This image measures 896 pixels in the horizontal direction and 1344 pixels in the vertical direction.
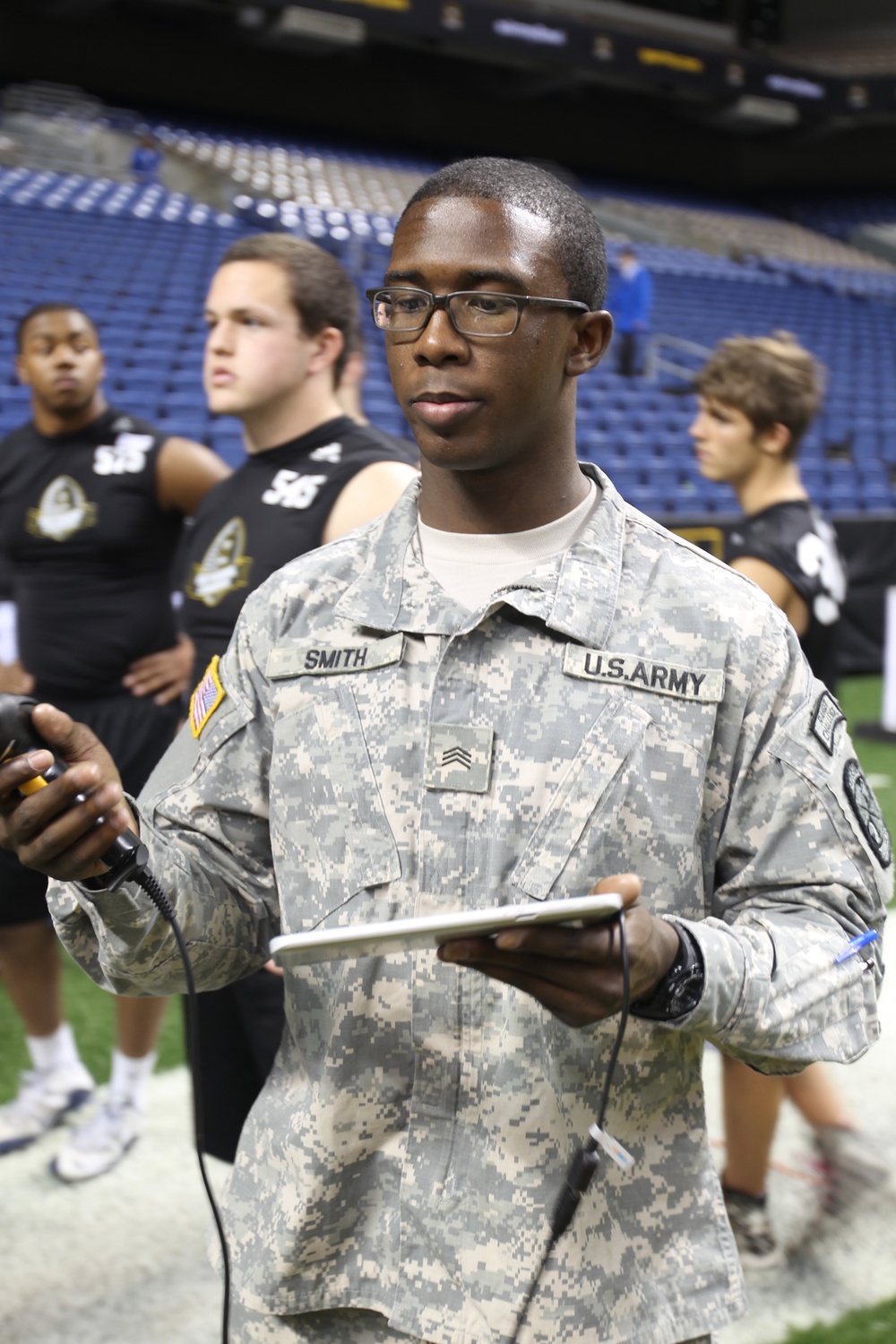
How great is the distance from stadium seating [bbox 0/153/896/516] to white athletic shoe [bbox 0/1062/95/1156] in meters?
5.47

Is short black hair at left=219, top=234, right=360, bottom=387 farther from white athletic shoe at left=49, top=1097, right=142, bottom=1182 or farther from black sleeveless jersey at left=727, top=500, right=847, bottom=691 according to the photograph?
white athletic shoe at left=49, top=1097, right=142, bottom=1182

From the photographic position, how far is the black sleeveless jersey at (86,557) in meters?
2.93

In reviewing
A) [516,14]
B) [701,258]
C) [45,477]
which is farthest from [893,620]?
[516,14]

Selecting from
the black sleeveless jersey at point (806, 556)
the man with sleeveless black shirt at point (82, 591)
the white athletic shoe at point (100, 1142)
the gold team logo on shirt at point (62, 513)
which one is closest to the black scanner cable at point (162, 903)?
the black sleeveless jersey at point (806, 556)

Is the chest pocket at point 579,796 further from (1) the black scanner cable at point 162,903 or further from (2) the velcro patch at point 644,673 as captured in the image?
(1) the black scanner cable at point 162,903

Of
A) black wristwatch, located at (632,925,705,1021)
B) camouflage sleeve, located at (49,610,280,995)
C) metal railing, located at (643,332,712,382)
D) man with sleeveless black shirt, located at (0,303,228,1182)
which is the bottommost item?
metal railing, located at (643,332,712,382)

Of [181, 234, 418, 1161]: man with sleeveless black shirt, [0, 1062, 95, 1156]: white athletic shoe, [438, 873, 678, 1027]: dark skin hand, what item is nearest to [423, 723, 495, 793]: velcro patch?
[438, 873, 678, 1027]: dark skin hand

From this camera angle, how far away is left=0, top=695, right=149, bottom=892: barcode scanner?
1023mm

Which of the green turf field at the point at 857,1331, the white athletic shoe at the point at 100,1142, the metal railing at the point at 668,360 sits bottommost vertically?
the metal railing at the point at 668,360

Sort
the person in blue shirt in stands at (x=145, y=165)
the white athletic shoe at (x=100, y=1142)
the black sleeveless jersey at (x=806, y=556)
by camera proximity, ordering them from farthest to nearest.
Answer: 1. the person in blue shirt in stands at (x=145, y=165)
2. the white athletic shoe at (x=100, y=1142)
3. the black sleeveless jersey at (x=806, y=556)

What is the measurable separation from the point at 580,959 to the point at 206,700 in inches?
20.4

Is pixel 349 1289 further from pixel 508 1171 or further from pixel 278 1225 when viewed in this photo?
pixel 508 1171

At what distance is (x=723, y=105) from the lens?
74.3 ft

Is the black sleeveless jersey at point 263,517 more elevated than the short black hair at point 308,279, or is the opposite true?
the short black hair at point 308,279
